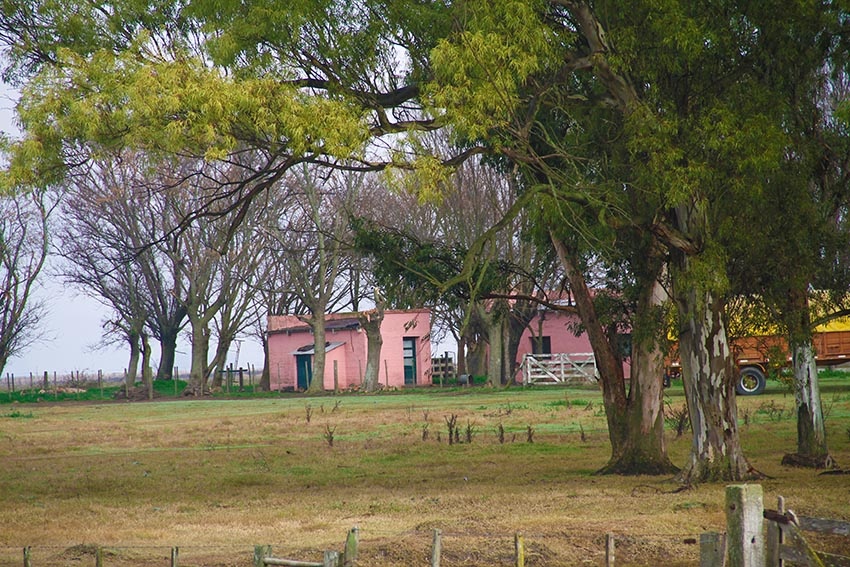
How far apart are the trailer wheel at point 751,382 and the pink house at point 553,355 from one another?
32.3ft

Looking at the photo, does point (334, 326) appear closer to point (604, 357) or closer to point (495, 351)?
point (495, 351)

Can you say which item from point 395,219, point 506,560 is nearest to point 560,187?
point 506,560

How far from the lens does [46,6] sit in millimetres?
16578

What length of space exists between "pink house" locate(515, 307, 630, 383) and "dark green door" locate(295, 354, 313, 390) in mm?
10580

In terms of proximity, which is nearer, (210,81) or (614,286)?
(210,81)

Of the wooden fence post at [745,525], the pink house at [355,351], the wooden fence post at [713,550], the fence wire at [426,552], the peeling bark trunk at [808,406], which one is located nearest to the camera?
the wooden fence post at [745,525]

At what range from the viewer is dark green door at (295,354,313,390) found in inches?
2360

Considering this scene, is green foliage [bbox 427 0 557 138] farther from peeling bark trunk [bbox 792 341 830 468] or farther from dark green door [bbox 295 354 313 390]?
dark green door [bbox 295 354 313 390]

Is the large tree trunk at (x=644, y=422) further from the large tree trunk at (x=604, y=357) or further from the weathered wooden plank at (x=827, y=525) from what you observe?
the weathered wooden plank at (x=827, y=525)

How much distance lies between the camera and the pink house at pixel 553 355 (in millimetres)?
51034

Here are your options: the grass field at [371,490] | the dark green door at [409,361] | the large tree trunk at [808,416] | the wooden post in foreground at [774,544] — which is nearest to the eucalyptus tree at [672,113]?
the large tree trunk at [808,416]

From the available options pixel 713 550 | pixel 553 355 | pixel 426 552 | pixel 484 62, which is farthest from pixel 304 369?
pixel 713 550

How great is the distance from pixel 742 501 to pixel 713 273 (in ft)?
27.2

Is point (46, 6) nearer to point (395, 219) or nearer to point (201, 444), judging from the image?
point (201, 444)
